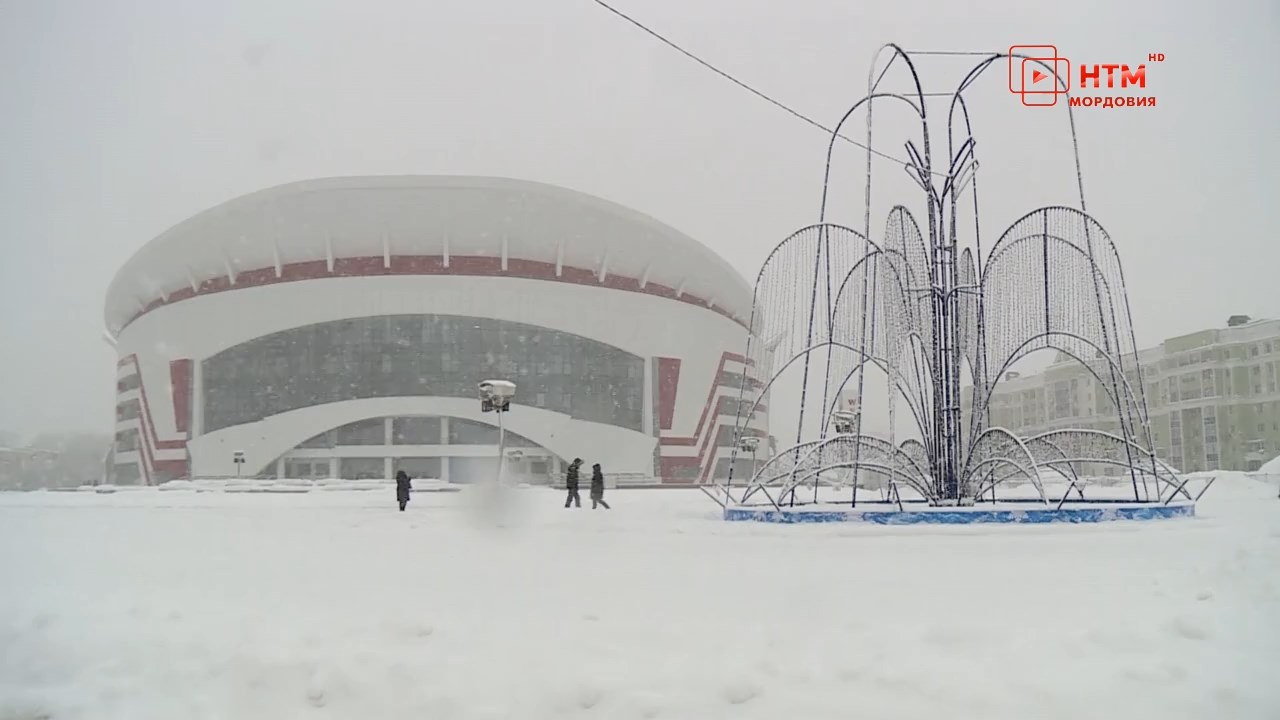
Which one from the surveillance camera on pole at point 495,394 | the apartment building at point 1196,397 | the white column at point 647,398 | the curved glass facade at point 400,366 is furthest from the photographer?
the white column at point 647,398

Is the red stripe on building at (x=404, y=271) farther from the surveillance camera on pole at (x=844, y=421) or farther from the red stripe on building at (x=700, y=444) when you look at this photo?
the surveillance camera on pole at (x=844, y=421)

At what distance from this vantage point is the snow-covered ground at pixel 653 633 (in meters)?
5.16

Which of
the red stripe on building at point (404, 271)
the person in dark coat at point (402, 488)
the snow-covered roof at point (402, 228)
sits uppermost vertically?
the snow-covered roof at point (402, 228)

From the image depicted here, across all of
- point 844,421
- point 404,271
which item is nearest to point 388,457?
point 404,271

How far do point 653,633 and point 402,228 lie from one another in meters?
48.6

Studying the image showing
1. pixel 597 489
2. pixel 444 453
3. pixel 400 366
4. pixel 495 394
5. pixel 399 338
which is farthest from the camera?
pixel 399 338

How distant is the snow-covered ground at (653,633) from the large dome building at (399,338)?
4111cm

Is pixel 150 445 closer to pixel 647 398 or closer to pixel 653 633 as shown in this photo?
pixel 647 398

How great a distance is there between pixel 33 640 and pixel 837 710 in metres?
5.48

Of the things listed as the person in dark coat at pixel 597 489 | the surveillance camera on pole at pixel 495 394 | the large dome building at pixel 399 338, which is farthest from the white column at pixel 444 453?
the person in dark coat at pixel 597 489

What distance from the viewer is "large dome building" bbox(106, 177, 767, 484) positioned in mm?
51594

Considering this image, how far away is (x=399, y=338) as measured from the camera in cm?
5216

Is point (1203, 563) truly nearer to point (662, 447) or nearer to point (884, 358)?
point (884, 358)

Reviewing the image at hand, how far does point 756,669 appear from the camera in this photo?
5488mm
